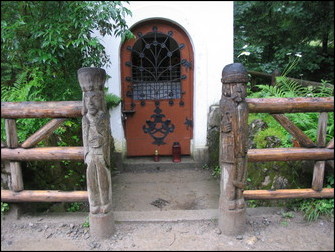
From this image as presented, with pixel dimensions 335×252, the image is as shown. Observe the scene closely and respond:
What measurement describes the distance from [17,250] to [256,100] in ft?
8.65

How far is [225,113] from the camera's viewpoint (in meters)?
2.48

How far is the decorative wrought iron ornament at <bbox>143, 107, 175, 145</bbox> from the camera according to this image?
487 cm

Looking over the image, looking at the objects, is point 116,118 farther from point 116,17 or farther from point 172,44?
point 116,17

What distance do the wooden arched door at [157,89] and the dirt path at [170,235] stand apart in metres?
2.12

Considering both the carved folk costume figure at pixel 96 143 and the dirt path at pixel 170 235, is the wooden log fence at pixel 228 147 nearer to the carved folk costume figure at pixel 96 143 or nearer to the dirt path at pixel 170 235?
the carved folk costume figure at pixel 96 143

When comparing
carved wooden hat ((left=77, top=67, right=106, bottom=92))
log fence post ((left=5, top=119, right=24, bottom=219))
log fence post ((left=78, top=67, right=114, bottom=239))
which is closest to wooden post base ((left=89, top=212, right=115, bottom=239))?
log fence post ((left=78, top=67, right=114, bottom=239))

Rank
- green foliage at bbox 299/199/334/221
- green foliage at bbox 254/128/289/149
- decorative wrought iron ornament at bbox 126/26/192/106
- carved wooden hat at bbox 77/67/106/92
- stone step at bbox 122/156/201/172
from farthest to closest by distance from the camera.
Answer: stone step at bbox 122/156/201/172 < decorative wrought iron ornament at bbox 126/26/192/106 < green foliage at bbox 254/128/289/149 < green foliage at bbox 299/199/334/221 < carved wooden hat at bbox 77/67/106/92

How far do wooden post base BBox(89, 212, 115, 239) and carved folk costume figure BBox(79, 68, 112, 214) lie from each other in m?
0.06

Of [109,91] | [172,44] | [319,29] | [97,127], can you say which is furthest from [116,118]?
[319,29]

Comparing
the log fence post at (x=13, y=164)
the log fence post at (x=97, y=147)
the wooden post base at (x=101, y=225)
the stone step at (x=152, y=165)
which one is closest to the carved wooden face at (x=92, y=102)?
the log fence post at (x=97, y=147)

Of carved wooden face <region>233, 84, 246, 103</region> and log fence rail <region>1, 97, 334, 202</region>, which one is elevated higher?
carved wooden face <region>233, 84, 246, 103</region>

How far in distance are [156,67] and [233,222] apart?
290 cm

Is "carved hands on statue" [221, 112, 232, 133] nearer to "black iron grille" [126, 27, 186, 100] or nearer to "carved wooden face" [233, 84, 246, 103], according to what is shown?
"carved wooden face" [233, 84, 246, 103]

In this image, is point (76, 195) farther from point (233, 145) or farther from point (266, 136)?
point (266, 136)
